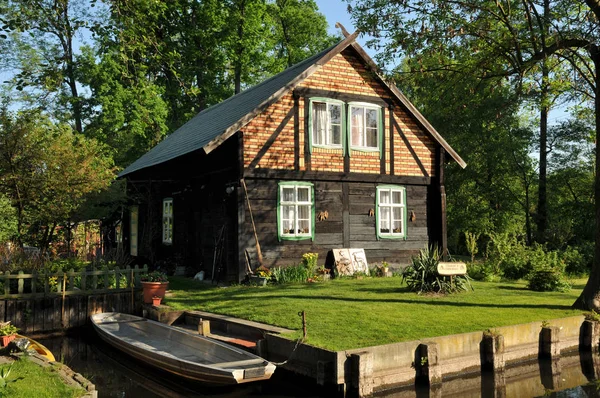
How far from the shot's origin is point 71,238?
2281 cm

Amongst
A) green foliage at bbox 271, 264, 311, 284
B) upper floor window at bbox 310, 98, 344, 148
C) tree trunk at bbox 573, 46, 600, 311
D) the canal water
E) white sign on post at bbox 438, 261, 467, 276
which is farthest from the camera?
upper floor window at bbox 310, 98, 344, 148

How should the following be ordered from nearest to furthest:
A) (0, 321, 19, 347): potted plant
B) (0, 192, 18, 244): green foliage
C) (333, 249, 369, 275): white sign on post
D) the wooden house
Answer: (0, 321, 19, 347): potted plant < (0, 192, 18, 244): green foliage < the wooden house < (333, 249, 369, 275): white sign on post

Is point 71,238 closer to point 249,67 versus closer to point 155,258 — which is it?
point 155,258

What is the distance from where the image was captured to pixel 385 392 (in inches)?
330

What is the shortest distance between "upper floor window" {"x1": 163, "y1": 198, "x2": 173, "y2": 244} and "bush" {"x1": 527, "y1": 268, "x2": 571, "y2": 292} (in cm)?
1273

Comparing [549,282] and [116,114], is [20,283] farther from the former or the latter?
[116,114]

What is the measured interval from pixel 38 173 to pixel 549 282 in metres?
15.6

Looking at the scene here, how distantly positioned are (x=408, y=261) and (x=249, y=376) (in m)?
12.6

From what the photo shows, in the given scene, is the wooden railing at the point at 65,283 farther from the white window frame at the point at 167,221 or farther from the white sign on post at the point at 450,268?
the white sign on post at the point at 450,268

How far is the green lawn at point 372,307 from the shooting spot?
9609 millimetres

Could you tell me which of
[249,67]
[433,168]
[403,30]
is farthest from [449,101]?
[249,67]

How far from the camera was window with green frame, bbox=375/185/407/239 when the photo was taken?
19.3 m

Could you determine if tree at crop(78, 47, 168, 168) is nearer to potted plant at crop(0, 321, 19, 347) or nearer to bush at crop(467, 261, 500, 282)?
bush at crop(467, 261, 500, 282)

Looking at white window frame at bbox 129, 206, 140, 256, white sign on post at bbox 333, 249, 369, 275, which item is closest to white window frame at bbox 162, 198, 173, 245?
white window frame at bbox 129, 206, 140, 256
